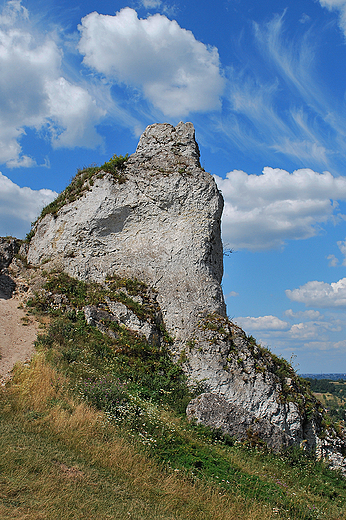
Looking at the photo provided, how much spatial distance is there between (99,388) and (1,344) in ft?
14.6

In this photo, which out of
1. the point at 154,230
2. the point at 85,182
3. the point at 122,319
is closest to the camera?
the point at 122,319

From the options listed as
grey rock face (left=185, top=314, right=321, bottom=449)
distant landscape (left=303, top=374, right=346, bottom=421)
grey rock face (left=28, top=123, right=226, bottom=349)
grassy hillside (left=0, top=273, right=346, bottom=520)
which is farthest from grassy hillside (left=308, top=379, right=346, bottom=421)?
grey rock face (left=28, top=123, right=226, bottom=349)

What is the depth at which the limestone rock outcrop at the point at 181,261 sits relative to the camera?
12156 millimetres

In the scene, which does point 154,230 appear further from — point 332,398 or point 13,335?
point 332,398

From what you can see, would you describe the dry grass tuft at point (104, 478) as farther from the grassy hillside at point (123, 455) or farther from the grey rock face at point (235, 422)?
the grey rock face at point (235, 422)

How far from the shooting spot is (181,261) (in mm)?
17000

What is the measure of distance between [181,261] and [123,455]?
1010cm

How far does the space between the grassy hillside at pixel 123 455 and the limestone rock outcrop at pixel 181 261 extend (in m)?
1.00

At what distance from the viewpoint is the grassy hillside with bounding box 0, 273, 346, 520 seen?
656 cm

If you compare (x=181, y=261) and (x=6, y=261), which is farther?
(x=6, y=261)

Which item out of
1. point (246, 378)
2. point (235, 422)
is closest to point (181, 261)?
point (246, 378)

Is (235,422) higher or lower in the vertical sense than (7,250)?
lower

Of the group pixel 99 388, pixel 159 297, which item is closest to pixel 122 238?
pixel 159 297

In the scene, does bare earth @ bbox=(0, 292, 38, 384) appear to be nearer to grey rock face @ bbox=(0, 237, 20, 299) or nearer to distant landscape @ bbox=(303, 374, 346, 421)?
grey rock face @ bbox=(0, 237, 20, 299)
